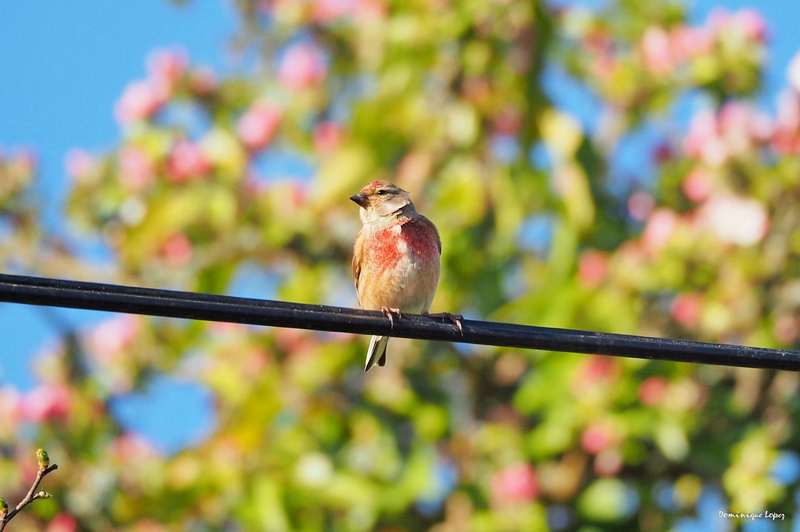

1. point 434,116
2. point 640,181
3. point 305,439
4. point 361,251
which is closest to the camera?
point 361,251

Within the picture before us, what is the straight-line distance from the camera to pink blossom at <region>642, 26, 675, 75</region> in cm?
610

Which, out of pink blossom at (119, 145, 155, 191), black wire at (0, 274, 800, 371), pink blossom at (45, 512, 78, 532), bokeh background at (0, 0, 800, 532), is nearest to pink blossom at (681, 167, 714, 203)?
bokeh background at (0, 0, 800, 532)

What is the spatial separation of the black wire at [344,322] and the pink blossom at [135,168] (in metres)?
3.12

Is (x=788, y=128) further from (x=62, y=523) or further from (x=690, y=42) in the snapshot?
(x=62, y=523)

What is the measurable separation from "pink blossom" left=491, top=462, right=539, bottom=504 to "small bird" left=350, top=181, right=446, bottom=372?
793mm

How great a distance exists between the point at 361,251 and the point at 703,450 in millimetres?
1802

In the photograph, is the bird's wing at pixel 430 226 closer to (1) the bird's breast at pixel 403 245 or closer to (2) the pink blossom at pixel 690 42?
(1) the bird's breast at pixel 403 245

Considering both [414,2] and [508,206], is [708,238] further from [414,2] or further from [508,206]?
[414,2]

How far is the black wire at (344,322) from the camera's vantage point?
2516 millimetres

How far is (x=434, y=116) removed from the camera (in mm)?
5371

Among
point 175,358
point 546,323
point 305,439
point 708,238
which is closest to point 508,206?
point 546,323

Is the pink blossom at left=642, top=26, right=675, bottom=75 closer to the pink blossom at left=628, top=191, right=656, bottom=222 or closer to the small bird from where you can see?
the pink blossom at left=628, top=191, right=656, bottom=222

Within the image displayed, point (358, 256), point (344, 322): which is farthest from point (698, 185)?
point (344, 322)

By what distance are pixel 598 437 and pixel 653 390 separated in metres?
0.34
